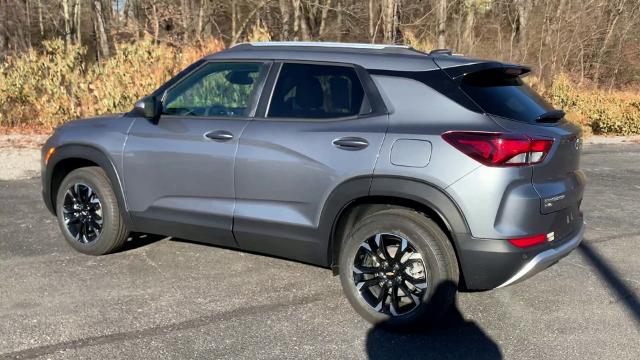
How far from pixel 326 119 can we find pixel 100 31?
2734 cm

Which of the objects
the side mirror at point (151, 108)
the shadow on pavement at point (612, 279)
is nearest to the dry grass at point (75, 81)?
the side mirror at point (151, 108)

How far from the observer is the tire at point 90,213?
4848mm

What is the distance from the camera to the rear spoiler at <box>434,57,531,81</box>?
371 cm

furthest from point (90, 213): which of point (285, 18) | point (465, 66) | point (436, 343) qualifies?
point (285, 18)

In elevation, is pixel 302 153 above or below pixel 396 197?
above

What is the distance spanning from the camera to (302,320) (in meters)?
3.93

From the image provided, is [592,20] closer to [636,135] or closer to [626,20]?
[626,20]

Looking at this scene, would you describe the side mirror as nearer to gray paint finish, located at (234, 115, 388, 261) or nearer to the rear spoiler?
gray paint finish, located at (234, 115, 388, 261)

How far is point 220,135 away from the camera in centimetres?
421

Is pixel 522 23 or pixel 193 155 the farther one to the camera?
pixel 522 23

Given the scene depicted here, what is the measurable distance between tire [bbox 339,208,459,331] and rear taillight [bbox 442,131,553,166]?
513mm

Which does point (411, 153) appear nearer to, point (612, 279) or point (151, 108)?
point (151, 108)

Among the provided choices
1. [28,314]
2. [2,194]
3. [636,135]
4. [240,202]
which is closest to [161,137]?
[240,202]

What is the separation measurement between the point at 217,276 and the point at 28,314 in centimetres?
134
